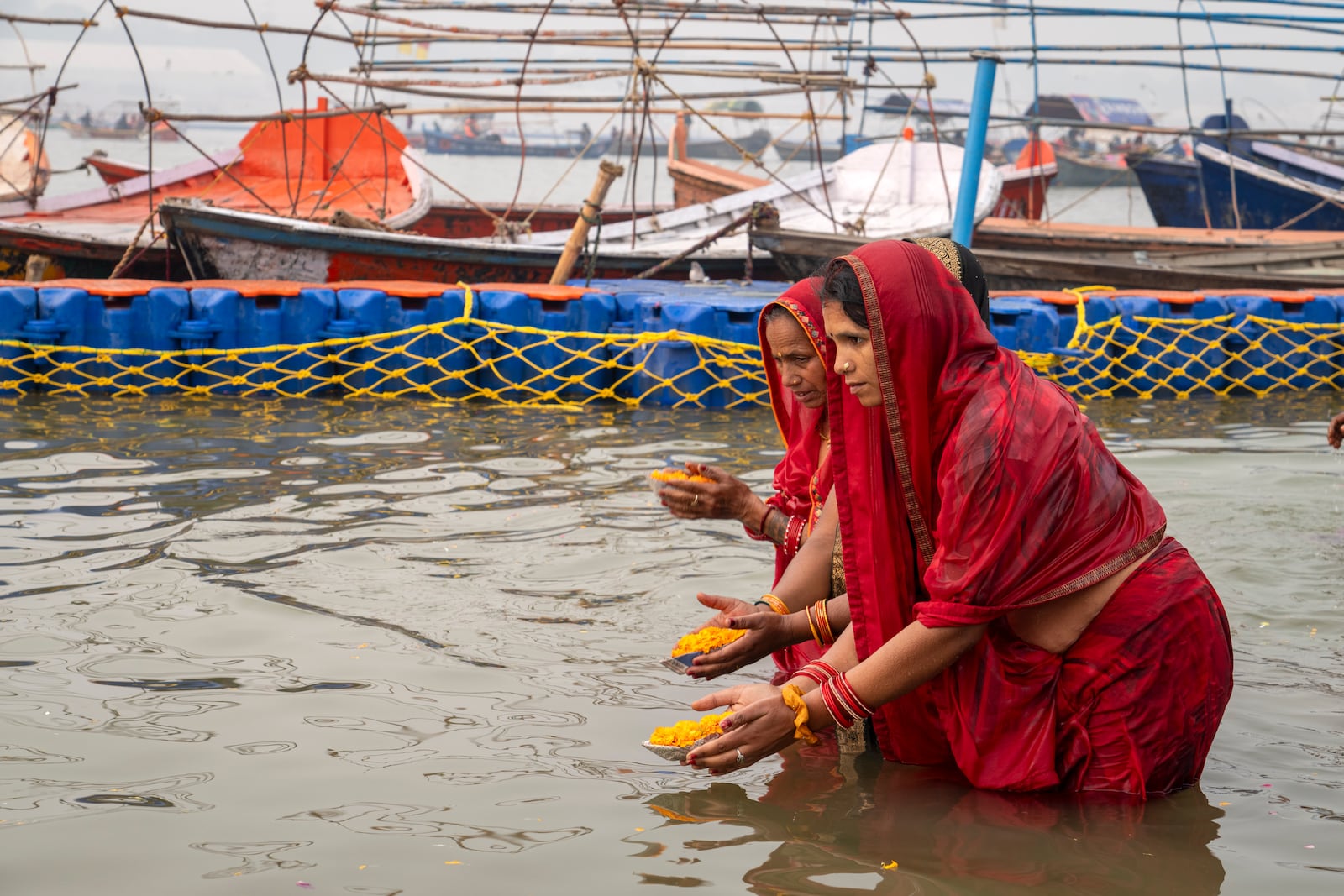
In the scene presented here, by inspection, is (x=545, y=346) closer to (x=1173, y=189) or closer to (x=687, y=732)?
(x=687, y=732)

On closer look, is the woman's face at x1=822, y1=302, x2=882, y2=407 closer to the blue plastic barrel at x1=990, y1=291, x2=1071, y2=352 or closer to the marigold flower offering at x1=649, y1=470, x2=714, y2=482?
the marigold flower offering at x1=649, y1=470, x2=714, y2=482

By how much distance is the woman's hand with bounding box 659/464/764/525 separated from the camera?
3455mm

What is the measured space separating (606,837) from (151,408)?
232 inches

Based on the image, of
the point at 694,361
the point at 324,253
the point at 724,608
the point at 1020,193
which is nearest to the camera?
the point at 724,608

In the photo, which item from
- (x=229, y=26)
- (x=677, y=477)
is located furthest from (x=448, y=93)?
(x=677, y=477)

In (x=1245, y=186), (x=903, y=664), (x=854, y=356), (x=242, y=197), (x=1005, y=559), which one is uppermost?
(x=242, y=197)

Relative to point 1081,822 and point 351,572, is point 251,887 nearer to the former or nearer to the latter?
point 1081,822

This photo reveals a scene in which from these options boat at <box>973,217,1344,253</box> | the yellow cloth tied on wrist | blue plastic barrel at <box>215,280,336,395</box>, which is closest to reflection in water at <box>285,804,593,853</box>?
the yellow cloth tied on wrist

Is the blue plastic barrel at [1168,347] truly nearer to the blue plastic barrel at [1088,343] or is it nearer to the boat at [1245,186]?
the blue plastic barrel at [1088,343]

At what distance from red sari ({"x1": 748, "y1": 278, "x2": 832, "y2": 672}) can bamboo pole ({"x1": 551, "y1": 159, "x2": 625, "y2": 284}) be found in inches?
211

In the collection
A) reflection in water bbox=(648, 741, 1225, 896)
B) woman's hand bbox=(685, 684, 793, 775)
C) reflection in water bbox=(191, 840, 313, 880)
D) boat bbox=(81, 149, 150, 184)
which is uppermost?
boat bbox=(81, 149, 150, 184)

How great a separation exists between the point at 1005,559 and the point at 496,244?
844cm

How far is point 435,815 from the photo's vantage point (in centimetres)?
266

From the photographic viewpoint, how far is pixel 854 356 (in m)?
2.44
